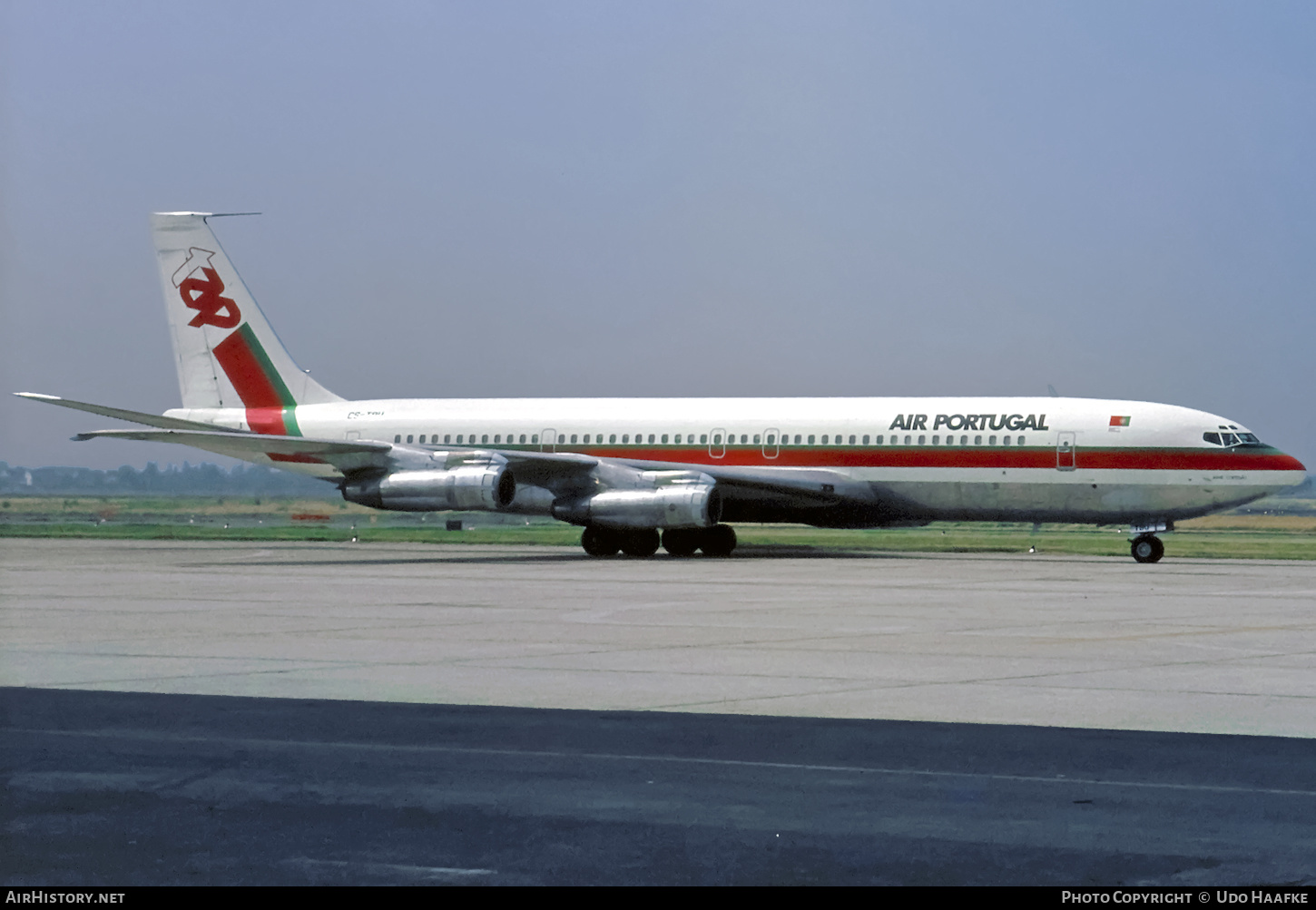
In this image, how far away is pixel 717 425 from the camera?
4031 cm

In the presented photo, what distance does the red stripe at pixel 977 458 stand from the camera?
3547 cm

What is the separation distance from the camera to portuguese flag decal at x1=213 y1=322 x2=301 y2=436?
1757 inches

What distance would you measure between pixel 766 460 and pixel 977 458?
505cm

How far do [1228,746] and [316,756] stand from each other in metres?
5.33

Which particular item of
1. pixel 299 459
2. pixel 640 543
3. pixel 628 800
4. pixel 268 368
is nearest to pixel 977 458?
pixel 640 543

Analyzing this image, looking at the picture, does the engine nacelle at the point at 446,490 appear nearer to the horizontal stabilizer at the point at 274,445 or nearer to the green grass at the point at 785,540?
the horizontal stabilizer at the point at 274,445

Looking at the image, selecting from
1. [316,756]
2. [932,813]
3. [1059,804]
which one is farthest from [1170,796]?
[316,756]

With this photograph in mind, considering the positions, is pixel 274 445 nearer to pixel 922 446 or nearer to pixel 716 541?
pixel 716 541

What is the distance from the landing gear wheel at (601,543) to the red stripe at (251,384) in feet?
31.7

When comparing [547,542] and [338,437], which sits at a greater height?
[338,437]

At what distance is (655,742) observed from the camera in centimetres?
1034

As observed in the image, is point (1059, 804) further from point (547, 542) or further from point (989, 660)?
point (547, 542)

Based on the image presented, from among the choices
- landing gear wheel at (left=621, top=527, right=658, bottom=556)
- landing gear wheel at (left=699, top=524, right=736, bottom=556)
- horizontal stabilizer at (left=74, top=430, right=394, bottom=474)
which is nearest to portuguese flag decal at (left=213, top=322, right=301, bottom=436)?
horizontal stabilizer at (left=74, top=430, right=394, bottom=474)
